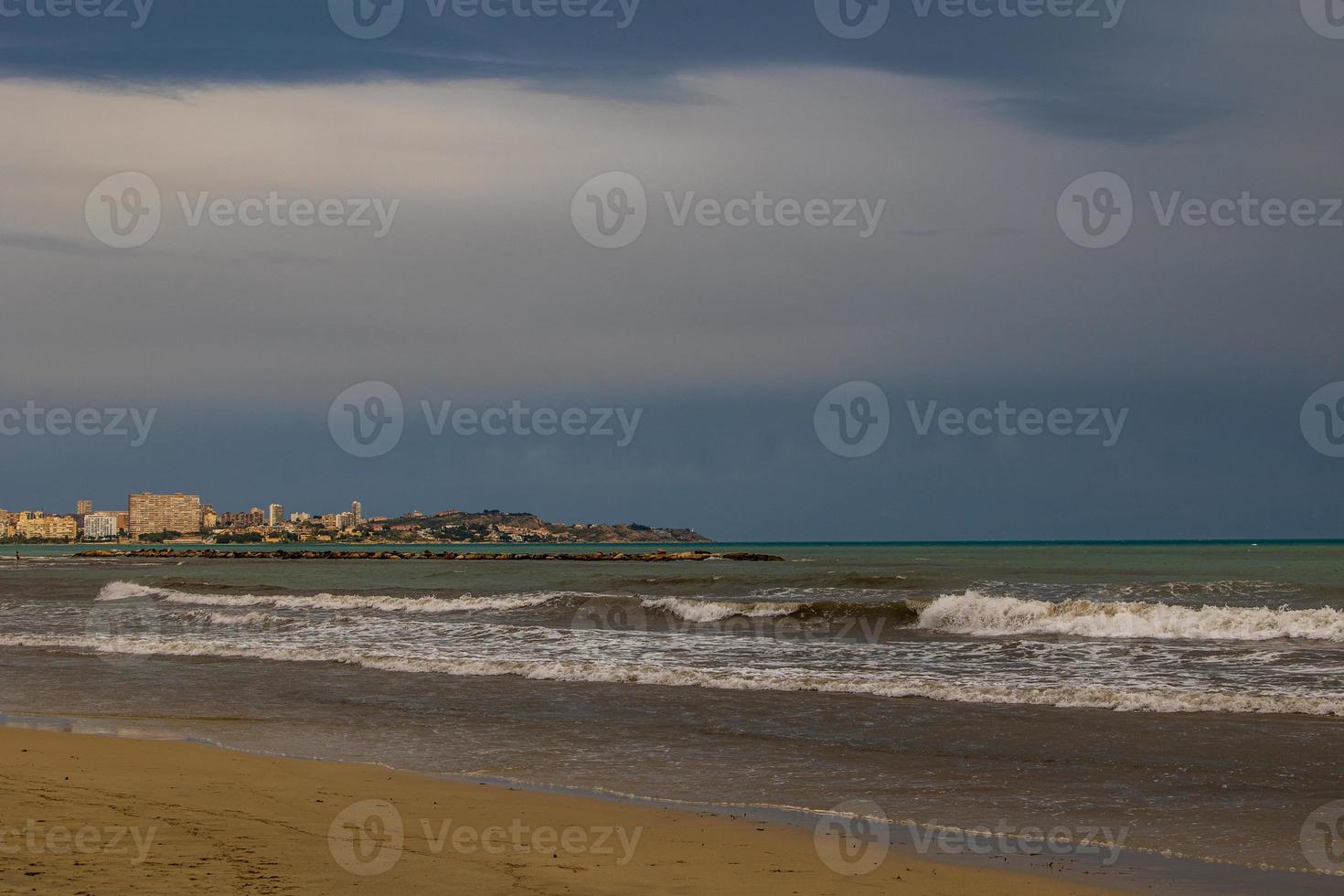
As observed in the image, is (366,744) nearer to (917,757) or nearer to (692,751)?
(692,751)

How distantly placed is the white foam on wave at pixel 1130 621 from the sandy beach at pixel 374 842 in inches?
729

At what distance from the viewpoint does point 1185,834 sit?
28.0 feet

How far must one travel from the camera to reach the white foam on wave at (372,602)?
117ft

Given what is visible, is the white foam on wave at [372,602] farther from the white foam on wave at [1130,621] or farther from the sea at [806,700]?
the white foam on wave at [1130,621]

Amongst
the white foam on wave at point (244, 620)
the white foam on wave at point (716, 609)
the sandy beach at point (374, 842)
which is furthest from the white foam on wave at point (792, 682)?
the white foam on wave at point (716, 609)

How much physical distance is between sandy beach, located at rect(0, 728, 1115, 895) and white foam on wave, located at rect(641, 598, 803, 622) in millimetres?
21435

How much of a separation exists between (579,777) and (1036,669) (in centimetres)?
1028

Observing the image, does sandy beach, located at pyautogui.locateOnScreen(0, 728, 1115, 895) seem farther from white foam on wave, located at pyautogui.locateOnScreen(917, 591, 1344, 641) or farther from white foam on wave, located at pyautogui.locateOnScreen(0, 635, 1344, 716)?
white foam on wave, located at pyautogui.locateOnScreen(917, 591, 1344, 641)

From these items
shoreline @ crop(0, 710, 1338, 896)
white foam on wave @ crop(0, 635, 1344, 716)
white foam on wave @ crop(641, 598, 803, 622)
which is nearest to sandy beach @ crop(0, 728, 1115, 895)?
shoreline @ crop(0, 710, 1338, 896)

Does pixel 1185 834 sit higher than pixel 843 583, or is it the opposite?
pixel 843 583

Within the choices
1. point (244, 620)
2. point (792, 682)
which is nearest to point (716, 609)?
point (244, 620)

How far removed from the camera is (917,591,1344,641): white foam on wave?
24.4 m

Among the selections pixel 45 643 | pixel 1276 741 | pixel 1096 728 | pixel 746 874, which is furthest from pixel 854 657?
pixel 45 643

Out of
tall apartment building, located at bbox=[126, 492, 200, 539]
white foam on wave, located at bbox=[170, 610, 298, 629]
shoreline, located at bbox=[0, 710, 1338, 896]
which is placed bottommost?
shoreline, located at bbox=[0, 710, 1338, 896]
